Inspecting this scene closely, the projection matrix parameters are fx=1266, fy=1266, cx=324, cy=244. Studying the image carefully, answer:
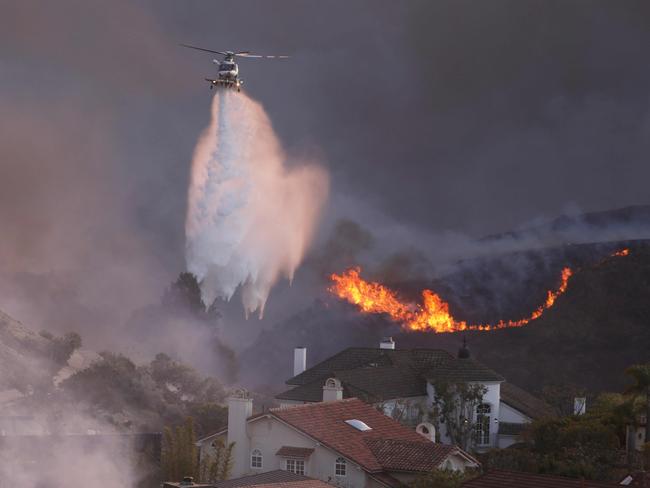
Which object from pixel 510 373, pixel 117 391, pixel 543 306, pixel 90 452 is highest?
pixel 543 306

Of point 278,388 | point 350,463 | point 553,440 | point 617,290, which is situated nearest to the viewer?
point 350,463

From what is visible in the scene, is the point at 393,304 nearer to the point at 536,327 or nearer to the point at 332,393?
the point at 536,327

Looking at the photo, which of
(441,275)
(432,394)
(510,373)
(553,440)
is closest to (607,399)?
(432,394)

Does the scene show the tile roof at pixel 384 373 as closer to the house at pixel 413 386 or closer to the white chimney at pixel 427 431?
the house at pixel 413 386

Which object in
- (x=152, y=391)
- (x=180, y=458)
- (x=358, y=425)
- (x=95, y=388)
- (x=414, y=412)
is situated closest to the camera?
(x=180, y=458)

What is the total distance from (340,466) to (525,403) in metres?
37.4

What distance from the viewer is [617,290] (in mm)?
138250

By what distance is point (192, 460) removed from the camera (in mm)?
59188

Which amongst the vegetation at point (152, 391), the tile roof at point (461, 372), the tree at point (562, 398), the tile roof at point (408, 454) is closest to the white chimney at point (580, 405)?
the tree at point (562, 398)

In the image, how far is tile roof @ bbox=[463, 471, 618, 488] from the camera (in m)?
39.6

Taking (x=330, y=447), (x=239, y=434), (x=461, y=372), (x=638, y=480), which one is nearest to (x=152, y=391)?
(x=461, y=372)

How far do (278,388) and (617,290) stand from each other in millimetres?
46043

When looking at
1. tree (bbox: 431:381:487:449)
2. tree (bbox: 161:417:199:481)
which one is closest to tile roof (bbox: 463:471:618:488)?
tree (bbox: 161:417:199:481)

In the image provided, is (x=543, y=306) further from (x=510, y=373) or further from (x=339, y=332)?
(x=339, y=332)
